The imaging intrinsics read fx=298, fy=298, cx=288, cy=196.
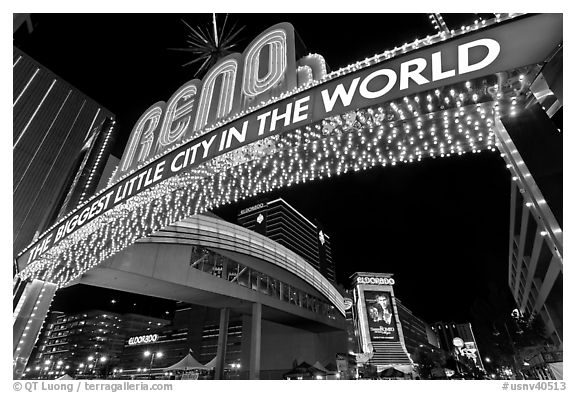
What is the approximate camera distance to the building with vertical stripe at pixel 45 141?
16.4 meters

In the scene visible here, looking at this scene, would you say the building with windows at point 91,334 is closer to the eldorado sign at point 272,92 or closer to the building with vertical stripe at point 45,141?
the building with vertical stripe at point 45,141

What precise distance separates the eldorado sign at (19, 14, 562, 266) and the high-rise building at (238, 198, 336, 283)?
112 m

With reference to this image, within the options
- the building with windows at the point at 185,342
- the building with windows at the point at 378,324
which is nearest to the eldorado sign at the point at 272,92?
the building with windows at the point at 185,342

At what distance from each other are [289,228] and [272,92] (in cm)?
12688

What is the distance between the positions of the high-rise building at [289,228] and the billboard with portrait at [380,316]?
49.2m

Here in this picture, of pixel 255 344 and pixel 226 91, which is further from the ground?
pixel 226 91

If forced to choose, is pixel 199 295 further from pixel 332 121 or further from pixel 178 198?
pixel 332 121

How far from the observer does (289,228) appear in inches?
5192

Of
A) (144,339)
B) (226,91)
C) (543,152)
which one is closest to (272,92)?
(226,91)

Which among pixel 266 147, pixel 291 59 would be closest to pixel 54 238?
pixel 266 147

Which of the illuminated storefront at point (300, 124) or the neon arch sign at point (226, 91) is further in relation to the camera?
the neon arch sign at point (226, 91)

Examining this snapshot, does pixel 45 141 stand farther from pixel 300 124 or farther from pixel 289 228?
pixel 289 228
